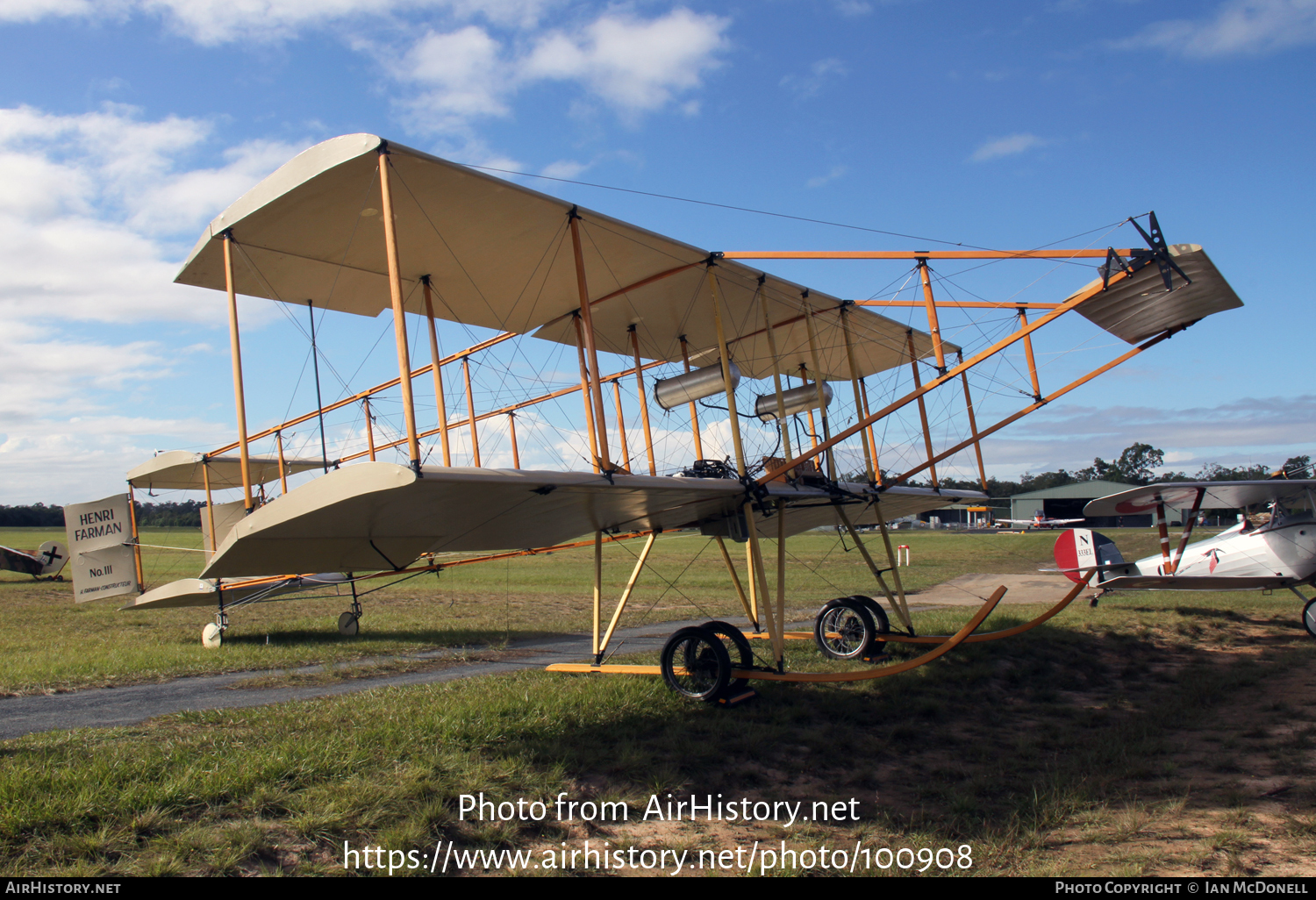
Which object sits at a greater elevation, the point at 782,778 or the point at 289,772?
the point at 289,772

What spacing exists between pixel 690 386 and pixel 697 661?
3.80m

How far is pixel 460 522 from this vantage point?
7156 millimetres

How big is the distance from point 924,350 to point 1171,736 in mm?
7639

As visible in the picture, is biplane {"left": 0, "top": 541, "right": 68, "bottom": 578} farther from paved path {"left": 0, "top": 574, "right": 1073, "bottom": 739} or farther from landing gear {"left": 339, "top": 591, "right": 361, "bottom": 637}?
paved path {"left": 0, "top": 574, "right": 1073, "bottom": 739}

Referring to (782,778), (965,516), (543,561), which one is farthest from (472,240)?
(965,516)

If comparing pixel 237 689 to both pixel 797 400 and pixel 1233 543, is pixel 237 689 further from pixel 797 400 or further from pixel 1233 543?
pixel 1233 543

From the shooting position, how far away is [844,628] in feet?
36.7

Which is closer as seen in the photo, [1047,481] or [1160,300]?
[1160,300]

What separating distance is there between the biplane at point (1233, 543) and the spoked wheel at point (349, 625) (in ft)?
48.6

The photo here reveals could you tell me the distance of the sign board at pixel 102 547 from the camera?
17.1 metres

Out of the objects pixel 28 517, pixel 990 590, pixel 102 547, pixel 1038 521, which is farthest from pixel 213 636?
pixel 28 517

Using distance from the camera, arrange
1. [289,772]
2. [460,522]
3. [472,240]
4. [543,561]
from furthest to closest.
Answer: [543,561] < [472,240] < [460,522] < [289,772]

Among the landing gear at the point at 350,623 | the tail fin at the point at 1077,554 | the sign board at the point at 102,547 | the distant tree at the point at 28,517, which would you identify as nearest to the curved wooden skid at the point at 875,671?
the landing gear at the point at 350,623
